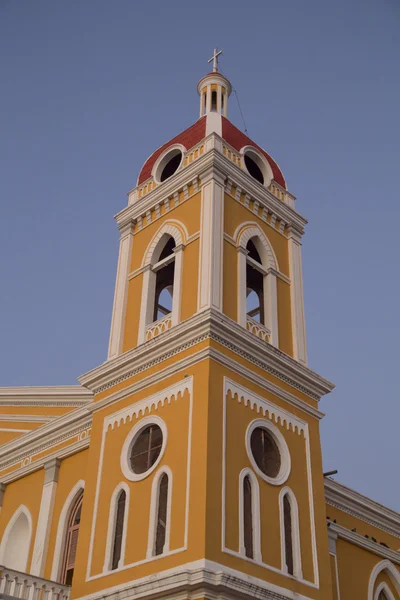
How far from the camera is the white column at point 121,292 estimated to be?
18047 millimetres

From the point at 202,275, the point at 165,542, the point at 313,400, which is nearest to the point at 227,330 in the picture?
the point at 202,275

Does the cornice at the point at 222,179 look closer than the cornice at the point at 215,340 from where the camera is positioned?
No

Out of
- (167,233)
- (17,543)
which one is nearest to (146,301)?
(167,233)

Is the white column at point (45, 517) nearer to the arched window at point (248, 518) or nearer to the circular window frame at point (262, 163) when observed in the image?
the arched window at point (248, 518)

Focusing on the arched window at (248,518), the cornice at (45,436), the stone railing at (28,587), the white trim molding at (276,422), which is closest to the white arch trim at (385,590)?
the white trim molding at (276,422)

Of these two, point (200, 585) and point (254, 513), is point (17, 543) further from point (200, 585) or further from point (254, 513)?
point (200, 585)

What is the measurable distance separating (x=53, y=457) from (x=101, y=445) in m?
2.97

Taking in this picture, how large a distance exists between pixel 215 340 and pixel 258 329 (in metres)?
2.01

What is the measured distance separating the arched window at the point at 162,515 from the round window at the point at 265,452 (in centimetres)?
188

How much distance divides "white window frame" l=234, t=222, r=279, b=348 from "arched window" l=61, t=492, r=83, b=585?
5.81 m

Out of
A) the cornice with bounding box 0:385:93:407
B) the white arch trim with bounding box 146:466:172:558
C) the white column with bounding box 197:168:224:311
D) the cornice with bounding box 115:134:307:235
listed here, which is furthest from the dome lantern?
the white arch trim with bounding box 146:466:172:558

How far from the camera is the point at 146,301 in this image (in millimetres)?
18078

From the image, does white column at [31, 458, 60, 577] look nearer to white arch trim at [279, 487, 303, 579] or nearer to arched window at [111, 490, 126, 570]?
arched window at [111, 490, 126, 570]

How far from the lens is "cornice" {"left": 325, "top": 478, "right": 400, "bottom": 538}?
2014 centimetres
